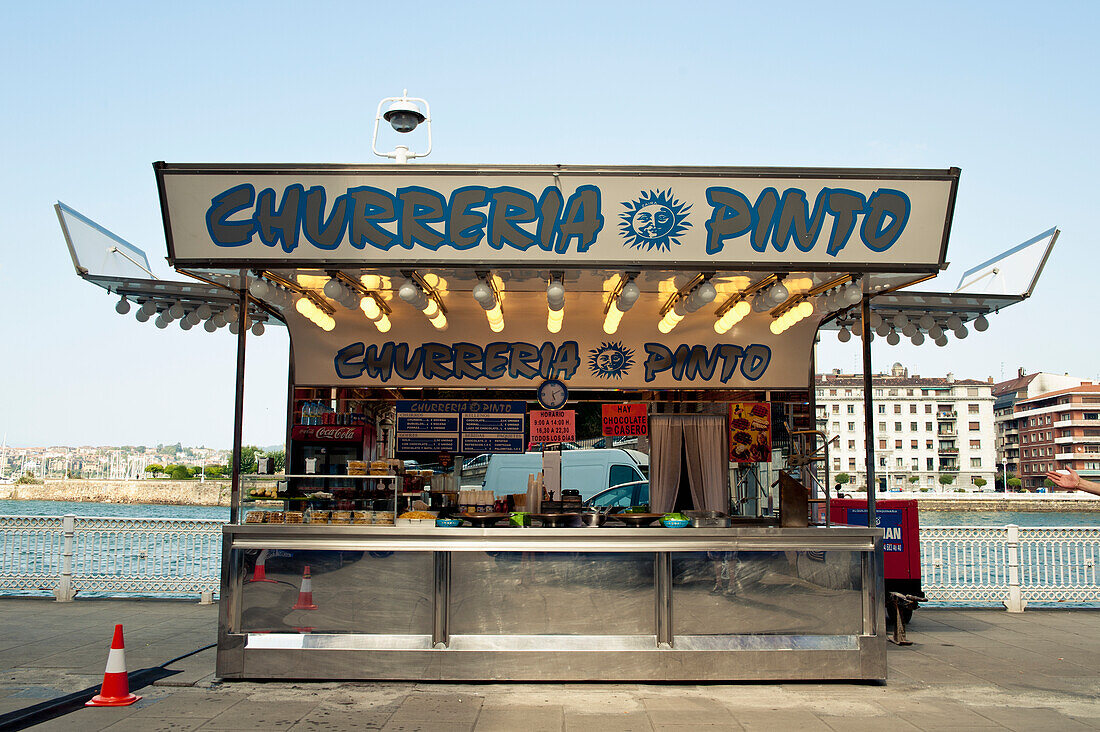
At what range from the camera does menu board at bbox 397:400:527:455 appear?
10195mm

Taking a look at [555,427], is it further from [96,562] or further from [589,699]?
[96,562]

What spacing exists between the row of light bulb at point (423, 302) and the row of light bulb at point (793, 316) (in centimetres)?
392

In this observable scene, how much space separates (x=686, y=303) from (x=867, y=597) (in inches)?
129

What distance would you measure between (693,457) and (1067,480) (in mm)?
5322

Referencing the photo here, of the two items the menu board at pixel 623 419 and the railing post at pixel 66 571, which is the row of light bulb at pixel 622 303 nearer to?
the menu board at pixel 623 419

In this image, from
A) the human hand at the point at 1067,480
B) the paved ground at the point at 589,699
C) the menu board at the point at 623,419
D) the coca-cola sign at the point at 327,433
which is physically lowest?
the paved ground at the point at 589,699

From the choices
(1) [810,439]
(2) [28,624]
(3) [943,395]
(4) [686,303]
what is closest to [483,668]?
(4) [686,303]

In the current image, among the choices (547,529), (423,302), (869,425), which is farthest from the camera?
(423,302)

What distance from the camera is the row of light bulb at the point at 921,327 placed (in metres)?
9.19

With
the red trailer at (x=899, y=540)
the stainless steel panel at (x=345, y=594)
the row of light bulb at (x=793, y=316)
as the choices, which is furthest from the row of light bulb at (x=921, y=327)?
the stainless steel panel at (x=345, y=594)

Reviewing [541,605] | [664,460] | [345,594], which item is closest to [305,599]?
[345,594]

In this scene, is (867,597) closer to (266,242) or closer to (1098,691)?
(1098,691)

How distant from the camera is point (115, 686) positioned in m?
6.08

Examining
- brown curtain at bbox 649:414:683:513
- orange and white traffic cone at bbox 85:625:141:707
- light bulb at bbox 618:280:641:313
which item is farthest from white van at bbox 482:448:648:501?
orange and white traffic cone at bbox 85:625:141:707
